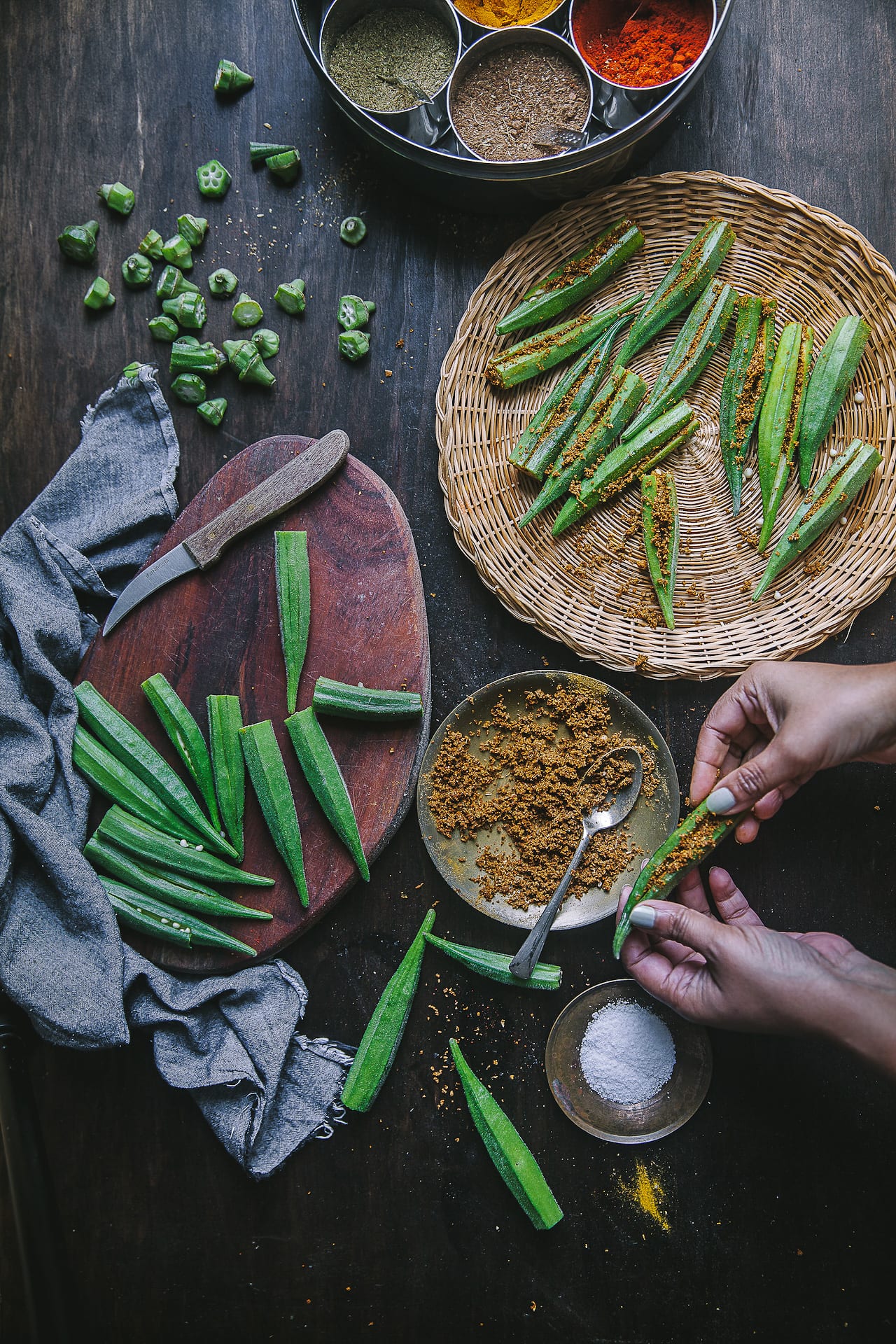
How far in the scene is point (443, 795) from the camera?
2480 mm

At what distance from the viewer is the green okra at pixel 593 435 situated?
8.35 ft

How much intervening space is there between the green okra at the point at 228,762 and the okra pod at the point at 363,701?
0.27 m

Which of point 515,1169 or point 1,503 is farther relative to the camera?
point 1,503

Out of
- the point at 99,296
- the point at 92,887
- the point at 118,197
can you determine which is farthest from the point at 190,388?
the point at 92,887

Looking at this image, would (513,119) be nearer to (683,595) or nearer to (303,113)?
(303,113)

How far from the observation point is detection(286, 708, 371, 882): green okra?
247 centimetres

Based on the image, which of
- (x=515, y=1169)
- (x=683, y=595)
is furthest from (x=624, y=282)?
(x=515, y=1169)

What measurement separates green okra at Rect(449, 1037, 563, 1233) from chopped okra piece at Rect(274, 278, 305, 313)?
2.39 meters

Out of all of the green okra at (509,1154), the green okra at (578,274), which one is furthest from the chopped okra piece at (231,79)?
the green okra at (509,1154)

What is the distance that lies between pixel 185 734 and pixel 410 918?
92 cm

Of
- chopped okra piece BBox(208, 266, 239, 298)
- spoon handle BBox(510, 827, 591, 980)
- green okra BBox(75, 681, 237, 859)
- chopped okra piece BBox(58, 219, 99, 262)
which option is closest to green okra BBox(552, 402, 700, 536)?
spoon handle BBox(510, 827, 591, 980)

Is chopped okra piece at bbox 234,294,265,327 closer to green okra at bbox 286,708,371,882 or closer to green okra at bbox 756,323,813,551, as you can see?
green okra at bbox 286,708,371,882

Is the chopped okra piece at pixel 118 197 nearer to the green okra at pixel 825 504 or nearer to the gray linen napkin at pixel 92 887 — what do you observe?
the gray linen napkin at pixel 92 887

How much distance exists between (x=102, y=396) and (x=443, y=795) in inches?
66.3
